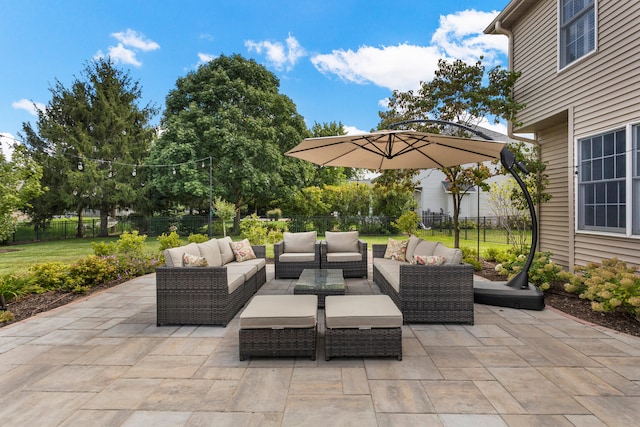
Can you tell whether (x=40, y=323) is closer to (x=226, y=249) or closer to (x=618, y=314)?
(x=226, y=249)

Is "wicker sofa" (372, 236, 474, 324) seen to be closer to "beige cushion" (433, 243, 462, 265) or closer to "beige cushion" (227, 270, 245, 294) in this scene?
"beige cushion" (433, 243, 462, 265)

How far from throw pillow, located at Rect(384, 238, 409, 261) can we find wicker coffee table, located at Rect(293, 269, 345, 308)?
163cm

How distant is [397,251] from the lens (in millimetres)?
6113

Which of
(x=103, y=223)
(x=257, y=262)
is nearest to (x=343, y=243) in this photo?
(x=257, y=262)

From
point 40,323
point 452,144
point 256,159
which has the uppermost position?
point 256,159

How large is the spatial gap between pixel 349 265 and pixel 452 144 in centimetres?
311

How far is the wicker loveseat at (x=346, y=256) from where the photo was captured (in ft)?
21.6

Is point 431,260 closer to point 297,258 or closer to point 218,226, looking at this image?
point 297,258

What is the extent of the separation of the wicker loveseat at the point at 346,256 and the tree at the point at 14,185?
548cm

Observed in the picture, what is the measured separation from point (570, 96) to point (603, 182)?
1673mm

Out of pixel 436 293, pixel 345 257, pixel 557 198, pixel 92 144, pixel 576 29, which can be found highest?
pixel 92 144

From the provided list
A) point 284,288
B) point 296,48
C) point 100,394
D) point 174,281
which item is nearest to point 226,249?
point 284,288

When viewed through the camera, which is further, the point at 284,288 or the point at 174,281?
the point at 284,288

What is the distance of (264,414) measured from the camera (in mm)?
2203
